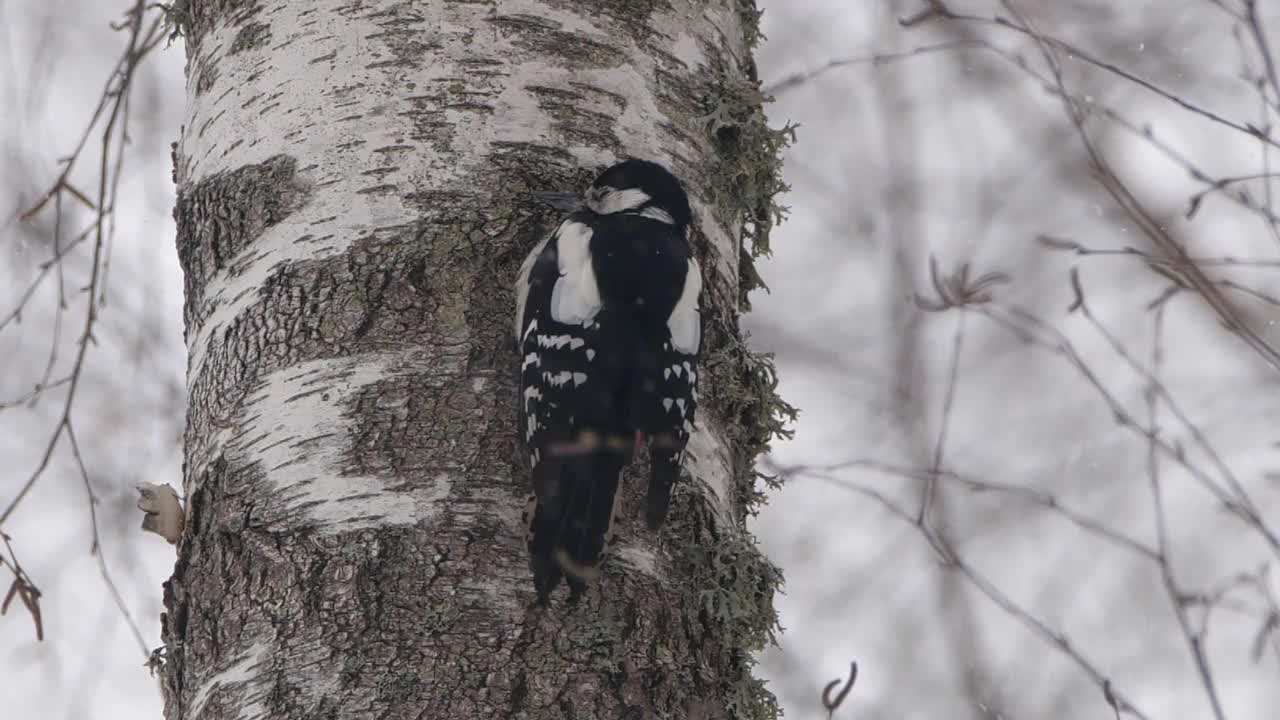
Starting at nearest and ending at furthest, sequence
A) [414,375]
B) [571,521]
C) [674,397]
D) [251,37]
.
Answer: [571,521], [414,375], [674,397], [251,37]

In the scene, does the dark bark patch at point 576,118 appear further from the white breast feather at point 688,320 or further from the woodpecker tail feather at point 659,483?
the woodpecker tail feather at point 659,483

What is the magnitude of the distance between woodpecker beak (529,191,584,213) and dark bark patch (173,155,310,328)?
0.34 m

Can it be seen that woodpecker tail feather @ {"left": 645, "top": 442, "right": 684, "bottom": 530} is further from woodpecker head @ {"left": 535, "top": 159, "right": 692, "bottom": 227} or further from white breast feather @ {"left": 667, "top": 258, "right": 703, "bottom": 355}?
woodpecker head @ {"left": 535, "top": 159, "right": 692, "bottom": 227}

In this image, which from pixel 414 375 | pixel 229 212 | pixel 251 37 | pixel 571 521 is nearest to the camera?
pixel 571 521

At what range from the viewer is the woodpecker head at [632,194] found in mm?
2016

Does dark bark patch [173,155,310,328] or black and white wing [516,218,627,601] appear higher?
dark bark patch [173,155,310,328]

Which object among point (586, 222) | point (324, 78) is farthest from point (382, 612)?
point (324, 78)

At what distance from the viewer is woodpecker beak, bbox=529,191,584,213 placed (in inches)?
78.1

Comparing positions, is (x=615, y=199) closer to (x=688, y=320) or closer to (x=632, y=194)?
(x=632, y=194)

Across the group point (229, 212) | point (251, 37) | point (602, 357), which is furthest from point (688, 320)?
point (251, 37)

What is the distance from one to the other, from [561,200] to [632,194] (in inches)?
5.0

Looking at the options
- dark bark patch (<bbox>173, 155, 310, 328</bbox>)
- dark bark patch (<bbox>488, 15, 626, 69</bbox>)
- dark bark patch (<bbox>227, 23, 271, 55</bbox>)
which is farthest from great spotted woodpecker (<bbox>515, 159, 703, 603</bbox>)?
dark bark patch (<bbox>227, 23, 271, 55</bbox>)

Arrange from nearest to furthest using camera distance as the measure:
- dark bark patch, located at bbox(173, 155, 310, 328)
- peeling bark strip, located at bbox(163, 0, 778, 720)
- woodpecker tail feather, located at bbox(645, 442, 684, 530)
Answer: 1. peeling bark strip, located at bbox(163, 0, 778, 720)
2. woodpecker tail feather, located at bbox(645, 442, 684, 530)
3. dark bark patch, located at bbox(173, 155, 310, 328)

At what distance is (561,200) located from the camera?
200 centimetres
